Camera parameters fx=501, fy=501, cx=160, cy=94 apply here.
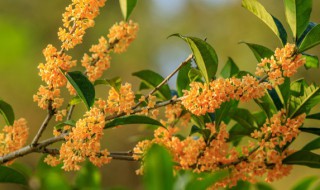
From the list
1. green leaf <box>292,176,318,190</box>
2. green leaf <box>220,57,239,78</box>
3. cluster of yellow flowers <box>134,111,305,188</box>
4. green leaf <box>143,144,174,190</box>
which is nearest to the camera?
green leaf <box>143,144,174,190</box>

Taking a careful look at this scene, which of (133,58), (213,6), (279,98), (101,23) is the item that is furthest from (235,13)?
(279,98)

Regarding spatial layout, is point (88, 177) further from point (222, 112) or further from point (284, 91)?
point (284, 91)

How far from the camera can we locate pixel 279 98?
65.1 inches

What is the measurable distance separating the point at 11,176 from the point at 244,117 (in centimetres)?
79

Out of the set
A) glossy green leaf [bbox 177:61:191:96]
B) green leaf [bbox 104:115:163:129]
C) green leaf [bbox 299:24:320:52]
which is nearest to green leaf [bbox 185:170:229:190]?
green leaf [bbox 104:115:163:129]

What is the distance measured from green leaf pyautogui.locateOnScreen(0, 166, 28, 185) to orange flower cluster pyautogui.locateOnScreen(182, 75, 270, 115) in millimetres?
487

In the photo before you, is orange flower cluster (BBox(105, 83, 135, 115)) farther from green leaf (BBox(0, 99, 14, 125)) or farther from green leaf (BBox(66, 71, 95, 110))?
green leaf (BBox(0, 99, 14, 125))

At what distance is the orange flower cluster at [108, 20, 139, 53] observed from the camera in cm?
161

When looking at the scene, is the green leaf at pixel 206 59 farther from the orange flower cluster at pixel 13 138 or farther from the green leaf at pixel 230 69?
the orange flower cluster at pixel 13 138

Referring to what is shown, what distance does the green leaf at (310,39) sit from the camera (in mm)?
1392

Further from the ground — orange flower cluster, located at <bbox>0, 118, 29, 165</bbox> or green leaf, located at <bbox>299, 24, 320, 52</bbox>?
orange flower cluster, located at <bbox>0, 118, 29, 165</bbox>

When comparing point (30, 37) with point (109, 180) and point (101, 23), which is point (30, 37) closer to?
point (109, 180)

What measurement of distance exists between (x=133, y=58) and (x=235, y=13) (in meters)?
2.33

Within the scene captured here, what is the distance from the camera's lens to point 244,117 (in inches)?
66.9
